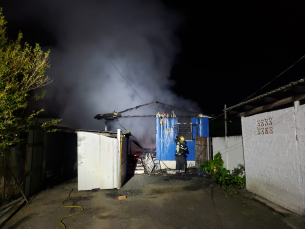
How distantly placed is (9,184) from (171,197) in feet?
20.4

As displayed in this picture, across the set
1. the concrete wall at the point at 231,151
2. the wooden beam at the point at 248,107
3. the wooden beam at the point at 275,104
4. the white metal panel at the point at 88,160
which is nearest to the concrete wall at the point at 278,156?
the wooden beam at the point at 275,104

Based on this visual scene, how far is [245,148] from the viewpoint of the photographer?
8078 millimetres

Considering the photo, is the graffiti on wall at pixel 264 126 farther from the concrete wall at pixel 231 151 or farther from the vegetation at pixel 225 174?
the vegetation at pixel 225 174

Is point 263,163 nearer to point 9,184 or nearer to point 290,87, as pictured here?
point 290,87

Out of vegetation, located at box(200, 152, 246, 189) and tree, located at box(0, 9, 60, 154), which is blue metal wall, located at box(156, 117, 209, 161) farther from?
tree, located at box(0, 9, 60, 154)

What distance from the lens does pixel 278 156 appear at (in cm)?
610

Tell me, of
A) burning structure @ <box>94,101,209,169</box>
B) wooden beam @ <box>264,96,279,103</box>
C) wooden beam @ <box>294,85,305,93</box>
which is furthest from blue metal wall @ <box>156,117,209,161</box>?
wooden beam @ <box>294,85,305,93</box>

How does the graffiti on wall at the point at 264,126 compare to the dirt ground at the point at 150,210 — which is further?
the graffiti on wall at the point at 264,126

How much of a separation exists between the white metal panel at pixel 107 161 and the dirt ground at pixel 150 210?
15.6 inches

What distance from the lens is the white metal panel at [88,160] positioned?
8.22 meters

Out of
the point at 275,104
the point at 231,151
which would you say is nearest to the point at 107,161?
the point at 231,151

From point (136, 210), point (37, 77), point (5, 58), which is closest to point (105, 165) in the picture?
point (136, 210)

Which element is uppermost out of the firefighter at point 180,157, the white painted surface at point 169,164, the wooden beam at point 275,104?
the wooden beam at point 275,104

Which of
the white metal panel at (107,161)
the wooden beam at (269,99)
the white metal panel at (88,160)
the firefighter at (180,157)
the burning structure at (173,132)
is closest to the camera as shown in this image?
the wooden beam at (269,99)
